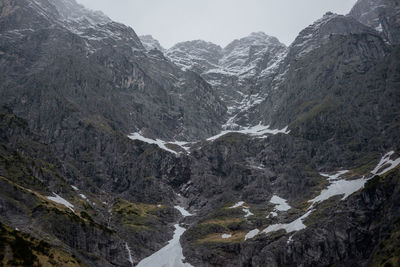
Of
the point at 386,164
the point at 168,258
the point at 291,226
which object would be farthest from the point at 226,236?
the point at 386,164

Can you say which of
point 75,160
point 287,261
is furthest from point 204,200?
point 287,261

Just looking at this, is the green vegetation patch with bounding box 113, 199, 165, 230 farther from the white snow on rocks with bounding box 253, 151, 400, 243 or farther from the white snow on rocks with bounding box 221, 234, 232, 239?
the white snow on rocks with bounding box 253, 151, 400, 243

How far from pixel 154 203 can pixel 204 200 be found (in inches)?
863

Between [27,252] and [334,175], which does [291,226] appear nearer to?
[334,175]

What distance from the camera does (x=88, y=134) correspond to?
19375cm

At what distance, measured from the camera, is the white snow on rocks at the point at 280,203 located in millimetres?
151375

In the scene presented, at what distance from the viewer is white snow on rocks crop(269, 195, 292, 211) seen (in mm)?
151375

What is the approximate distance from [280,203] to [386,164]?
4145 centimetres

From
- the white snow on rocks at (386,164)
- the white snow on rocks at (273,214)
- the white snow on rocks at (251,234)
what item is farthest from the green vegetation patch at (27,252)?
the white snow on rocks at (386,164)

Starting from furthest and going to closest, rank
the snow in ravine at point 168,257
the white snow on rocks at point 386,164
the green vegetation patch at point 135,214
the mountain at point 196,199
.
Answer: the green vegetation patch at point 135,214 < the white snow on rocks at point 386,164 < the snow in ravine at point 168,257 < the mountain at point 196,199

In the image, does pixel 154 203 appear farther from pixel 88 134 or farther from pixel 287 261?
pixel 287 261

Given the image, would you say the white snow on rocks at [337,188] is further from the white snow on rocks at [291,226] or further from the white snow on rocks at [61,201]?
the white snow on rocks at [61,201]

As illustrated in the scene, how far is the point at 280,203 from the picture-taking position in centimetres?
15912

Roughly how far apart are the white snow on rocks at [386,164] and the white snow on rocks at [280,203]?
33438 mm
